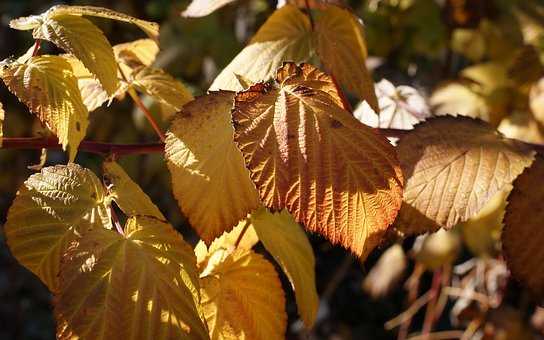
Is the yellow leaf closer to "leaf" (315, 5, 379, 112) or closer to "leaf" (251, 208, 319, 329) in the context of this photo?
"leaf" (251, 208, 319, 329)

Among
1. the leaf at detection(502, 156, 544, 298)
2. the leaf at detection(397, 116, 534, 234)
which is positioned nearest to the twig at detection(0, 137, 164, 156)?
the leaf at detection(397, 116, 534, 234)

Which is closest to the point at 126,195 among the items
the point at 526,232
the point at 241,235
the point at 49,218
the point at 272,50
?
the point at 49,218

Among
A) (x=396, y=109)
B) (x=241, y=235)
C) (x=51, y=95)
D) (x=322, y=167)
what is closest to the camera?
Result: (x=322, y=167)

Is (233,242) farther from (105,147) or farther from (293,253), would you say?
(105,147)

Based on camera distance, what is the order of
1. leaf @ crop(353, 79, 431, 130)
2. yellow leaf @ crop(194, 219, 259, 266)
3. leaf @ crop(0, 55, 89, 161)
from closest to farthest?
leaf @ crop(0, 55, 89, 161) → yellow leaf @ crop(194, 219, 259, 266) → leaf @ crop(353, 79, 431, 130)

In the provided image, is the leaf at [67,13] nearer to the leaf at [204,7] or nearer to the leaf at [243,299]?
the leaf at [204,7]

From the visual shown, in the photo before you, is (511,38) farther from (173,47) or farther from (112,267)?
(112,267)
